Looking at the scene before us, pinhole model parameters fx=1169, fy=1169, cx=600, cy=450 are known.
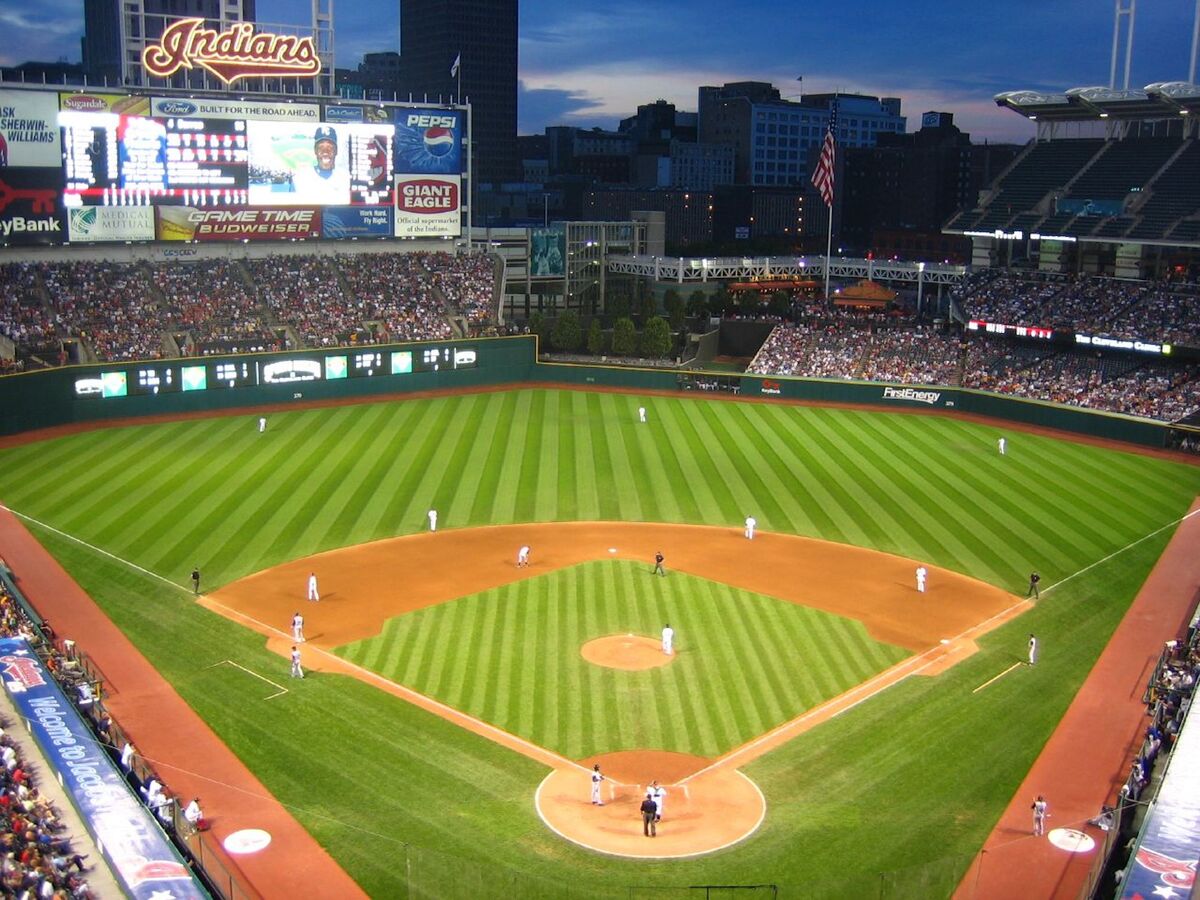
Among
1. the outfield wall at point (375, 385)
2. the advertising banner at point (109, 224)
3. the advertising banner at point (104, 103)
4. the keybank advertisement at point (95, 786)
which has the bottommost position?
the keybank advertisement at point (95, 786)

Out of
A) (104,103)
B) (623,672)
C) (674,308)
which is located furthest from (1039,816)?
(674,308)

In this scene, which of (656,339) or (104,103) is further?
(656,339)

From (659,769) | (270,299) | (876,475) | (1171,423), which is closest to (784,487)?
(876,475)

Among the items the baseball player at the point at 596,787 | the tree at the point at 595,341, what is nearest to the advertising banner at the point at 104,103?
the tree at the point at 595,341

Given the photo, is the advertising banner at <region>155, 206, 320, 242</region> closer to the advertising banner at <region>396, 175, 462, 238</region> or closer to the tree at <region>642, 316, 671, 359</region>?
the advertising banner at <region>396, 175, 462, 238</region>

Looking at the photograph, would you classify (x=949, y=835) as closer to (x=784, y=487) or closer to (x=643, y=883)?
(x=643, y=883)

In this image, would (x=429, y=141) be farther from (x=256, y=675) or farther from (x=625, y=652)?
(x=256, y=675)

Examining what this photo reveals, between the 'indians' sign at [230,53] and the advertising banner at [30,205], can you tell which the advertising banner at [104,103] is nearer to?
the 'indians' sign at [230,53]
